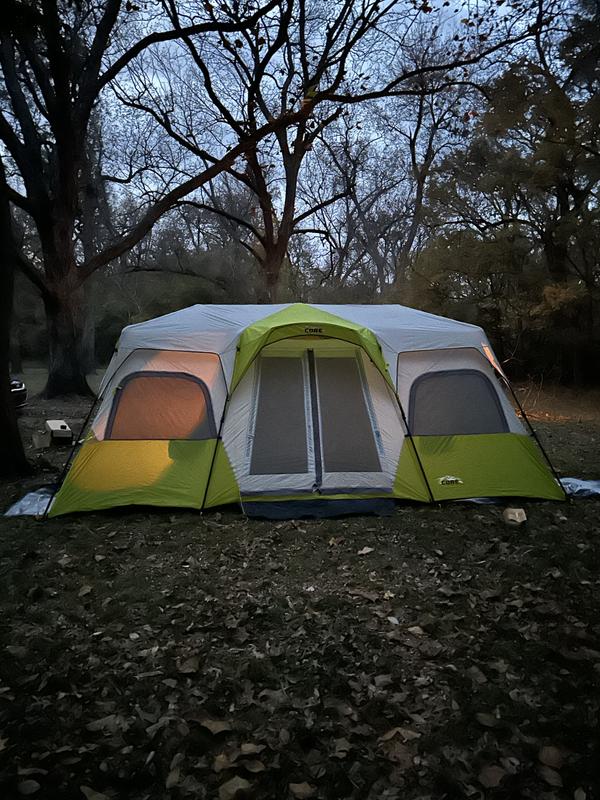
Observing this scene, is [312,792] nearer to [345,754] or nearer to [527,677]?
[345,754]

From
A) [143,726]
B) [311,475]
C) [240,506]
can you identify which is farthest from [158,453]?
[143,726]

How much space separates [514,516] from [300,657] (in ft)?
8.76

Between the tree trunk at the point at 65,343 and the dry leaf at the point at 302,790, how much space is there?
10.8m

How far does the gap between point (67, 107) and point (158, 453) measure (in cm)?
763

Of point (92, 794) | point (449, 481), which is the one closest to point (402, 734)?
point (92, 794)

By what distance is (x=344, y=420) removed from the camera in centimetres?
543

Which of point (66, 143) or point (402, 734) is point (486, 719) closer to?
point (402, 734)

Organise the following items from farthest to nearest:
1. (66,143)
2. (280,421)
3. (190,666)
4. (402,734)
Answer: (66,143), (280,421), (190,666), (402,734)

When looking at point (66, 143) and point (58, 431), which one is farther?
point (66, 143)

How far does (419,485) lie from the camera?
16.9 feet

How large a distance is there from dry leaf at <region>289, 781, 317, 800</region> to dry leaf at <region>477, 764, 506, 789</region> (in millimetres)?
668

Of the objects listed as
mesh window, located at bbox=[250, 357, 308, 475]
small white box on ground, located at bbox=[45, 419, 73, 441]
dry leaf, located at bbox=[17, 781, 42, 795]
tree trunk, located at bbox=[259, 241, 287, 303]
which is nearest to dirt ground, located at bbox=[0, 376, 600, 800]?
dry leaf, located at bbox=[17, 781, 42, 795]

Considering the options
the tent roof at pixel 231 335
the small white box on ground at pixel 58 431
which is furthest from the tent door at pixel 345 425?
the small white box on ground at pixel 58 431

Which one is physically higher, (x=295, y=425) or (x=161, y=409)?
(x=161, y=409)
